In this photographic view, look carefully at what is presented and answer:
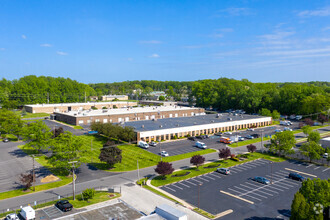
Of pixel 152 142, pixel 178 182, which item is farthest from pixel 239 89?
pixel 178 182

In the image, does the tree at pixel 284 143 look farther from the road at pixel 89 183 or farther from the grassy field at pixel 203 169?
the road at pixel 89 183

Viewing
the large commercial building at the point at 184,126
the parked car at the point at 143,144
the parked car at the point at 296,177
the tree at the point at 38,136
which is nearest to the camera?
the parked car at the point at 296,177

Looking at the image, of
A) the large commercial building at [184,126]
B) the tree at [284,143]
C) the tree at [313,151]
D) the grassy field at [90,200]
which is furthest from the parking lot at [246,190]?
the large commercial building at [184,126]

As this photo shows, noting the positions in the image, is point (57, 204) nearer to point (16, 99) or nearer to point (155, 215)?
point (155, 215)

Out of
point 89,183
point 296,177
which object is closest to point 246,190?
point 296,177

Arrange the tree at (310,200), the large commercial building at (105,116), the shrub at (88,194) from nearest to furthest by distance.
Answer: the tree at (310,200)
the shrub at (88,194)
the large commercial building at (105,116)
